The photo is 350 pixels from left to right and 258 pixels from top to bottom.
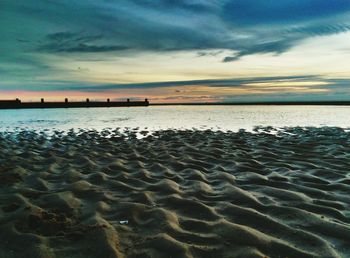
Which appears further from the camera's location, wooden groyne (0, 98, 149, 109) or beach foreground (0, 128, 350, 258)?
wooden groyne (0, 98, 149, 109)

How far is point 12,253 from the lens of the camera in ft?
12.3

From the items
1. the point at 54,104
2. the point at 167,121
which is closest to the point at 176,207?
the point at 167,121

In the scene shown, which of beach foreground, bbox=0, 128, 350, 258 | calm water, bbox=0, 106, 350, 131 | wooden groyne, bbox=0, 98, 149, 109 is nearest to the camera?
beach foreground, bbox=0, 128, 350, 258

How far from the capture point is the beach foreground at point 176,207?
12.7 ft

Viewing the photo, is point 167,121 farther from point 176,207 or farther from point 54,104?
point 54,104

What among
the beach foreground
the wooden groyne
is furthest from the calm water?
the wooden groyne

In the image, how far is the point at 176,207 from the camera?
17.5ft

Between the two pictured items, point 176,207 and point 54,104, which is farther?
point 54,104

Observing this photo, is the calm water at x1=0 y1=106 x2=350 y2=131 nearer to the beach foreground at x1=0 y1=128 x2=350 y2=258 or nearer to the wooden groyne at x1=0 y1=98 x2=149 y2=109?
the beach foreground at x1=0 y1=128 x2=350 y2=258

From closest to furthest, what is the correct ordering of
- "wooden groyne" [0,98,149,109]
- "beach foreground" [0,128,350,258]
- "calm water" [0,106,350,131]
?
1. "beach foreground" [0,128,350,258]
2. "calm water" [0,106,350,131]
3. "wooden groyne" [0,98,149,109]

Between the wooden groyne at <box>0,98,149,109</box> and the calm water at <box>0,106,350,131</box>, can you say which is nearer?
the calm water at <box>0,106,350,131</box>

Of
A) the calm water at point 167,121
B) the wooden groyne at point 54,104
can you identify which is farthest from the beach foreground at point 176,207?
the wooden groyne at point 54,104

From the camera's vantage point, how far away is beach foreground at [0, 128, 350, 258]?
12.7 feet

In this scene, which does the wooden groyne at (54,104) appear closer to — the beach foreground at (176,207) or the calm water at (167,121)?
the calm water at (167,121)
